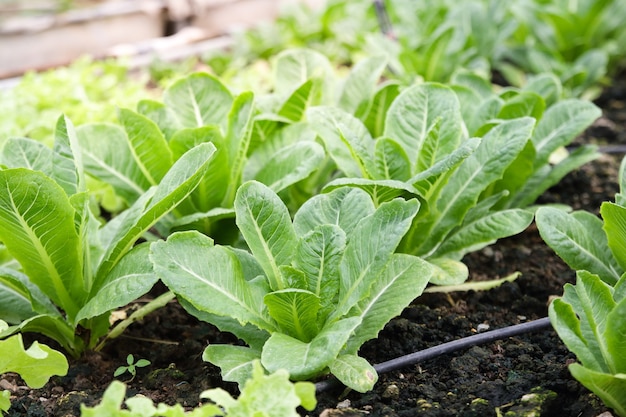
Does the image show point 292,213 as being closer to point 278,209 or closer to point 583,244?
point 278,209

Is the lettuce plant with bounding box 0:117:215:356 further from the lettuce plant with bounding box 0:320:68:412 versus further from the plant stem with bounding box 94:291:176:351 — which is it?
the lettuce plant with bounding box 0:320:68:412

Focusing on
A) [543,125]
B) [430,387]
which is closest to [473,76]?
[543,125]

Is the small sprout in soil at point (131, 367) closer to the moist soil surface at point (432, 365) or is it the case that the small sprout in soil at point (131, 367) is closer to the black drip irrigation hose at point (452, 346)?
the moist soil surface at point (432, 365)

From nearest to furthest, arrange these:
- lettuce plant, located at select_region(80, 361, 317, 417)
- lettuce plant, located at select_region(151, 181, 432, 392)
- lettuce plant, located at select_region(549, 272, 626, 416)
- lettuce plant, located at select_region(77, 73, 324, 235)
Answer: lettuce plant, located at select_region(80, 361, 317, 417), lettuce plant, located at select_region(549, 272, 626, 416), lettuce plant, located at select_region(151, 181, 432, 392), lettuce plant, located at select_region(77, 73, 324, 235)

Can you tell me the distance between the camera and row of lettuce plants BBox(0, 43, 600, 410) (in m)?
1.44

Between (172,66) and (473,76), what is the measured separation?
74.2 inches

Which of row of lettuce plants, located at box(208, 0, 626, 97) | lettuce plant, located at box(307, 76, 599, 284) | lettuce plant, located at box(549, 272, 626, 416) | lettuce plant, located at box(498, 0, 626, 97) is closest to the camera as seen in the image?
lettuce plant, located at box(549, 272, 626, 416)

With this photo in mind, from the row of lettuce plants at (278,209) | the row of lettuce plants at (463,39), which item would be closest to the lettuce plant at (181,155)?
the row of lettuce plants at (278,209)

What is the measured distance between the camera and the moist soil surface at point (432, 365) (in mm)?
1428

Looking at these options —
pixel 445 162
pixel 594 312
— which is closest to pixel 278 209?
pixel 445 162

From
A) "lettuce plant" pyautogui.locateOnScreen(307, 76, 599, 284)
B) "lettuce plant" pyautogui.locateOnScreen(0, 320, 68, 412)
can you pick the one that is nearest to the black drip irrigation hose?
"lettuce plant" pyautogui.locateOnScreen(307, 76, 599, 284)

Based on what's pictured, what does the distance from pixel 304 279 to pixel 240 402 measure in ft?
1.13

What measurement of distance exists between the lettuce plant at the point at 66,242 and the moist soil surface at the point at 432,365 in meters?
0.13

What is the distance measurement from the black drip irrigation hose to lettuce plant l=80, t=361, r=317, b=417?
29 cm
